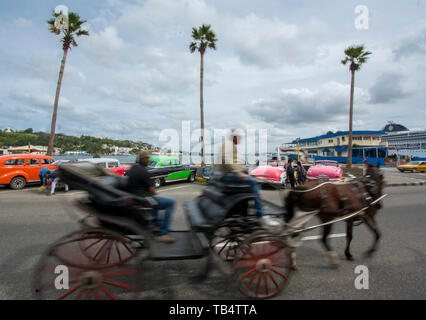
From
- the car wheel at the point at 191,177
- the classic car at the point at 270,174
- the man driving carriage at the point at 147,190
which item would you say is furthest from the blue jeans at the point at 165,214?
the car wheel at the point at 191,177

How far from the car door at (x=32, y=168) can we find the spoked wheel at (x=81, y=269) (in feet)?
41.3

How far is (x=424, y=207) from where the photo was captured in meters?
7.78

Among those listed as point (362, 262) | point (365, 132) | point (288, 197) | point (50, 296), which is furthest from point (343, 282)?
point (365, 132)

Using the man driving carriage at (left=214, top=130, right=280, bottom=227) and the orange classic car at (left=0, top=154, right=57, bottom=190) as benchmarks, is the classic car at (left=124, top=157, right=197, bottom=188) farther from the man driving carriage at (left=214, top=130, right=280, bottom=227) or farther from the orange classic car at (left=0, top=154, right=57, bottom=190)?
the man driving carriage at (left=214, top=130, right=280, bottom=227)

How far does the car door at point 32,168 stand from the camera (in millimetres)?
12344

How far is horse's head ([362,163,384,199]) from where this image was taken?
4012 millimetres

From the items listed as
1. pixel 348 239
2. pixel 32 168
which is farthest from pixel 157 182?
pixel 348 239

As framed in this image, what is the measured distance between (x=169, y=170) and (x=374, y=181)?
11.8 m

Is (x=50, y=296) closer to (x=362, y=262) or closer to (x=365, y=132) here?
(x=362, y=262)

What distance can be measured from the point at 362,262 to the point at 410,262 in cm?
73

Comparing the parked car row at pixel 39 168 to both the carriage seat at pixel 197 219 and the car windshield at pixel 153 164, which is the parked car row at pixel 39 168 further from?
the carriage seat at pixel 197 219

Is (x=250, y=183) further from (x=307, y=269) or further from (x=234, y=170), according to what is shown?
(x=307, y=269)

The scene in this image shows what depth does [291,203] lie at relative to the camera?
3639 millimetres

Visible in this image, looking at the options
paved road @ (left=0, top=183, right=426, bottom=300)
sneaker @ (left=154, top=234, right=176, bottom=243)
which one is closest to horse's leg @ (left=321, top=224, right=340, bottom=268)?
paved road @ (left=0, top=183, right=426, bottom=300)
